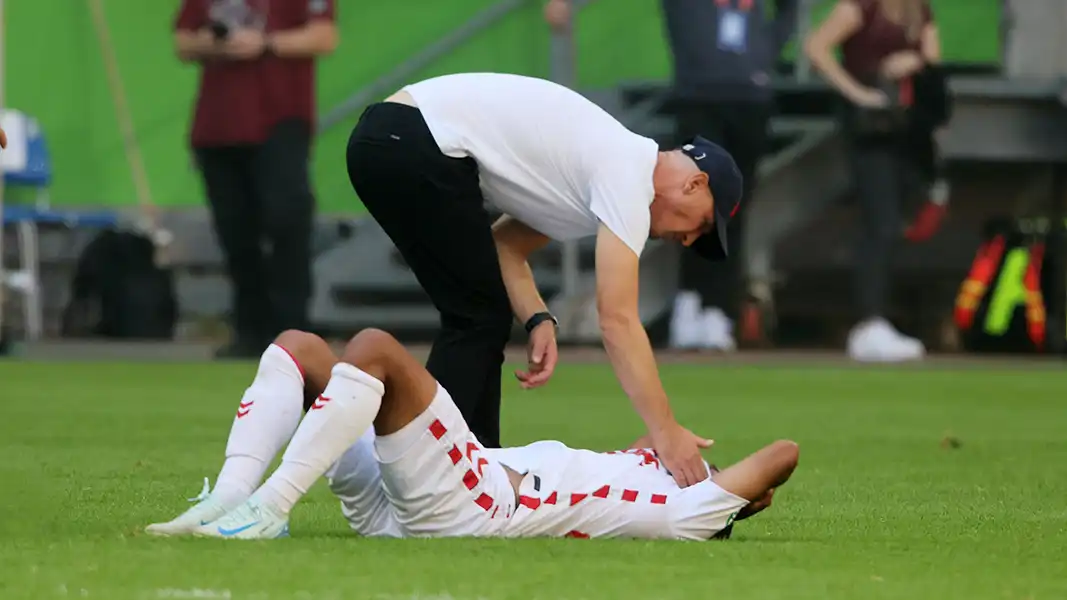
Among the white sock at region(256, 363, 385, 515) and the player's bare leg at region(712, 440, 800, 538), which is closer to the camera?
the white sock at region(256, 363, 385, 515)

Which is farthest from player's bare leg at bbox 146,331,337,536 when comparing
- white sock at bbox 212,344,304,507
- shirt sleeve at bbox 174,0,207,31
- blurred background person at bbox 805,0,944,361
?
blurred background person at bbox 805,0,944,361

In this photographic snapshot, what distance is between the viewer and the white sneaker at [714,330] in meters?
15.1

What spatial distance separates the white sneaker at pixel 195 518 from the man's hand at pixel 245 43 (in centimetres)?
897

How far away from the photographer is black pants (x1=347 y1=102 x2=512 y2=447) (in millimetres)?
6465

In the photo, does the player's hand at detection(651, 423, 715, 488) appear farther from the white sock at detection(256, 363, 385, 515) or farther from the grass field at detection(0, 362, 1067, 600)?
the white sock at detection(256, 363, 385, 515)

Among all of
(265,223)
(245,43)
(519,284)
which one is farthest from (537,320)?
(245,43)

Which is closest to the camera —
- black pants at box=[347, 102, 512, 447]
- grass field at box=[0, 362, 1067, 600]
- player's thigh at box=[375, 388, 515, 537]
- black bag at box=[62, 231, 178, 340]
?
grass field at box=[0, 362, 1067, 600]

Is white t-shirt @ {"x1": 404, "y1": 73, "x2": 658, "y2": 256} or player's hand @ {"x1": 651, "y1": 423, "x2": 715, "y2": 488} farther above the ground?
white t-shirt @ {"x1": 404, "y1": 73, "x2": 658, "y2": 256}

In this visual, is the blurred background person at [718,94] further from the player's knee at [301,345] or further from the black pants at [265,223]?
the player's knee at [301,345]

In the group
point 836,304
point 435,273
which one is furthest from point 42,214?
point 435,273

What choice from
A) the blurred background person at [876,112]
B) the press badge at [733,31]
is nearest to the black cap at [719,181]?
the press badge at [733,31]

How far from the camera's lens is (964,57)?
18.2 metres

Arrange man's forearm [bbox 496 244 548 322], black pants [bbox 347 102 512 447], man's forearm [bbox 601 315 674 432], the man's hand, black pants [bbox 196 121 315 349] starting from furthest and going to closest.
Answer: the man's hand < black pants [bbox 196 121 315 349] < man's forearm [bbox 496 244 548 322] < black pants [bbox 347 102 512 447] < man's forearm [bbox 601 315 674 432]

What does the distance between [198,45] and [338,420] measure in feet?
30.3
